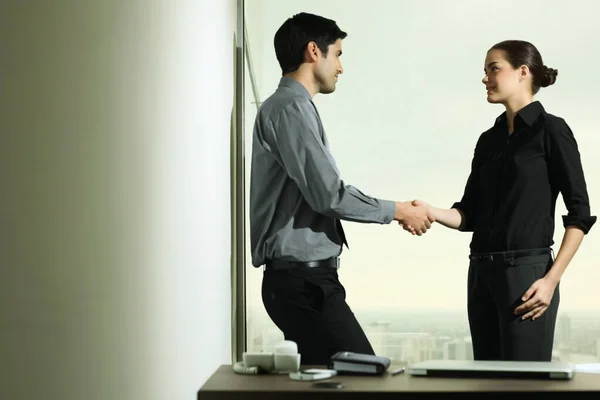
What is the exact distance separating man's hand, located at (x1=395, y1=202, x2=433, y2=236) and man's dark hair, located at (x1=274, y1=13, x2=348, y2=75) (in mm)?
581

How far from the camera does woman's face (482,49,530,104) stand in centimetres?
273

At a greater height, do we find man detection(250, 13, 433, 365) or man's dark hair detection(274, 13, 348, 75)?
man's dark hair detection(274, 13, 348, 75)

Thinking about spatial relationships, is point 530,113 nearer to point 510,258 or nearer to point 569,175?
point 569,175

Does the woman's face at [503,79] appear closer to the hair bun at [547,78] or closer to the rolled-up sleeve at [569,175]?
the hair bun at [547,78]

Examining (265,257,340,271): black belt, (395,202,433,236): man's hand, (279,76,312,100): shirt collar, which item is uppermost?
(279,76,312,100): shirt collar

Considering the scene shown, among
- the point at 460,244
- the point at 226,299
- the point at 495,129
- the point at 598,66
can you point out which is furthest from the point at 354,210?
the point at 598,66

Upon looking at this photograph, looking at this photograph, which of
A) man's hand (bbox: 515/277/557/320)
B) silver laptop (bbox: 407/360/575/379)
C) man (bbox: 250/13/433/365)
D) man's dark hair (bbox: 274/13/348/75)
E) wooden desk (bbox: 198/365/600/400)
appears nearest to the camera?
wooden desk (bbox: 198/365/600/400)

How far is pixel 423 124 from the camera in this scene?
10.6ft

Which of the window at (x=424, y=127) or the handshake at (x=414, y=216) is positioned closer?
the handshake at (x=414, y=216)

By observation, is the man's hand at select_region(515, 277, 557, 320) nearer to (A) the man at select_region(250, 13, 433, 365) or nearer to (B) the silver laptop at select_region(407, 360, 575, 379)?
(A) the man at select_region(250, 13, 433, 365)

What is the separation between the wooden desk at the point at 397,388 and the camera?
1.36 metres

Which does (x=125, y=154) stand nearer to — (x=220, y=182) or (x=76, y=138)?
(x=76, y=138)

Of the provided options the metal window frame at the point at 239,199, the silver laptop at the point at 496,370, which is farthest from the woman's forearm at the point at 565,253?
the metal window frame at the point at 239,199

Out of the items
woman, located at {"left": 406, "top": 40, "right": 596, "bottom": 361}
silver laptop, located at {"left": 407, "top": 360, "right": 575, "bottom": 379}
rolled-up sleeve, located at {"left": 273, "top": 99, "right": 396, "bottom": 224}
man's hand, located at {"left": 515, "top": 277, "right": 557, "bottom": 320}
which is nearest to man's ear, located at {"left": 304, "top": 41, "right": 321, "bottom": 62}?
rolled-up sleeve, located at {"left": 273, "top": 99, "right": 396, "bottom": 224}
